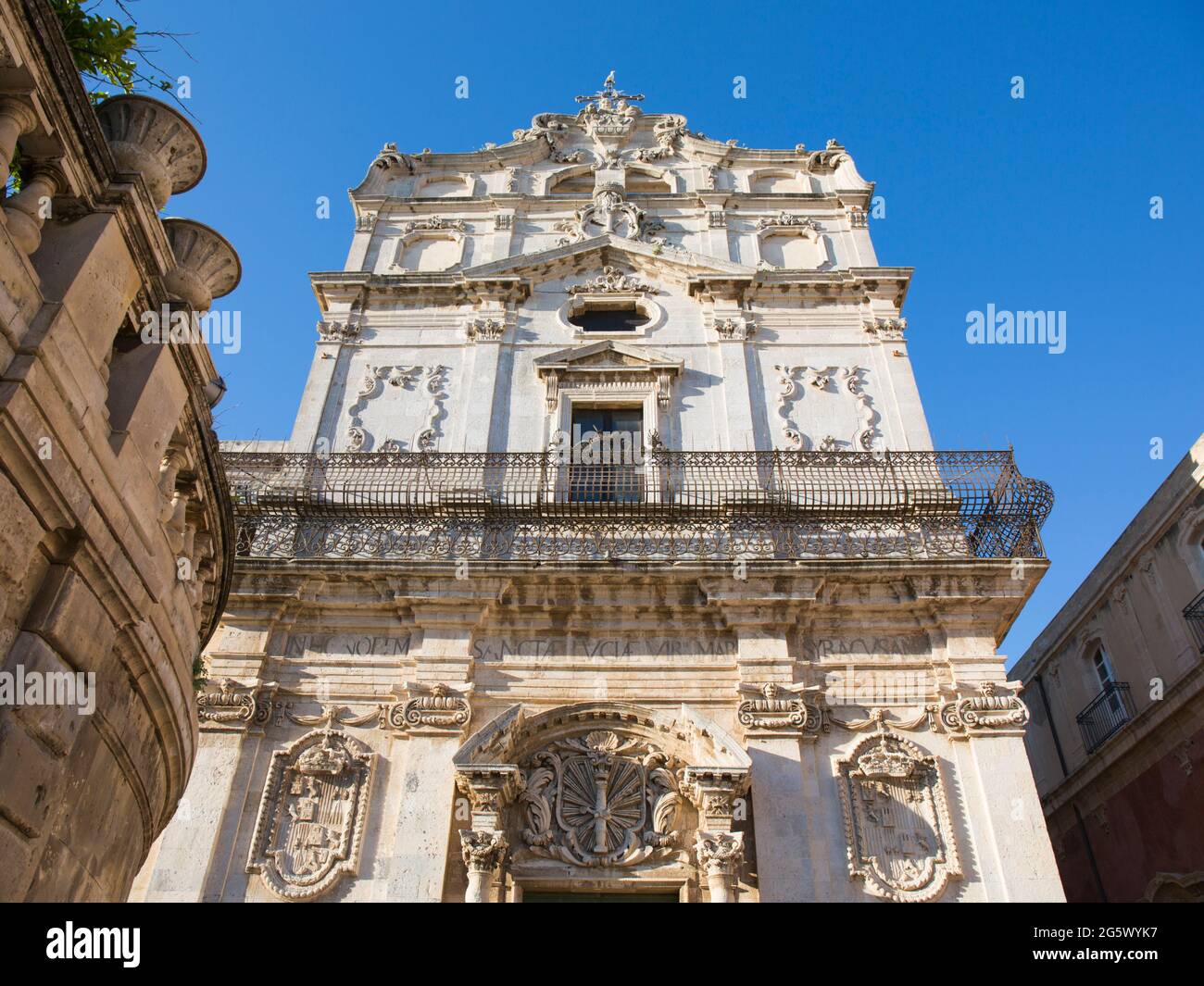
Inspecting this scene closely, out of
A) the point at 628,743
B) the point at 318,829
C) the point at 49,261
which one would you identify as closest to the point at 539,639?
the point at 628,743

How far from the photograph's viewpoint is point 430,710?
10367 millimetres

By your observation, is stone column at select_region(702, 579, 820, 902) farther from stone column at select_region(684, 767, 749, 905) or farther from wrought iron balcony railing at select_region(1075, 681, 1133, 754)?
wrought iron balcony railing at select_region(1075, 681, 1133, 754)

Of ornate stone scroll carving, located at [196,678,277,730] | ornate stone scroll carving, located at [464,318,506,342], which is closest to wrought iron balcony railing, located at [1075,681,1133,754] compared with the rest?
ornate stone scroll carving, located at [464,318,506,342]

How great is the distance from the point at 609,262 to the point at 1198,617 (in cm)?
1037

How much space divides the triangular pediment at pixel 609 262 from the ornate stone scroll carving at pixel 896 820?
836 cm

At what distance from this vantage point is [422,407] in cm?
1423

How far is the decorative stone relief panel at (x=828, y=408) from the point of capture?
13.6 m

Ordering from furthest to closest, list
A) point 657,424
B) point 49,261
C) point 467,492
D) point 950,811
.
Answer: point 657,424 < point 467,492 < point 950,811 < point 49,261

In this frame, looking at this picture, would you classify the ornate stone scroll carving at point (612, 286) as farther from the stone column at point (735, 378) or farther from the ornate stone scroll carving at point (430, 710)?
the ornate stone scroll carving at point (430, 710)

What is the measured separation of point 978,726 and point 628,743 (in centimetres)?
370

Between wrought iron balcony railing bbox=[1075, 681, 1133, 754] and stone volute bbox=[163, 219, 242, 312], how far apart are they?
1465cm

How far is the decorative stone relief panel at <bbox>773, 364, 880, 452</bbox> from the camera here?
44.7ft

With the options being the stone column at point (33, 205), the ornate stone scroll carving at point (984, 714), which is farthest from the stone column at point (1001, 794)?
the stone column at point (33, 205)
